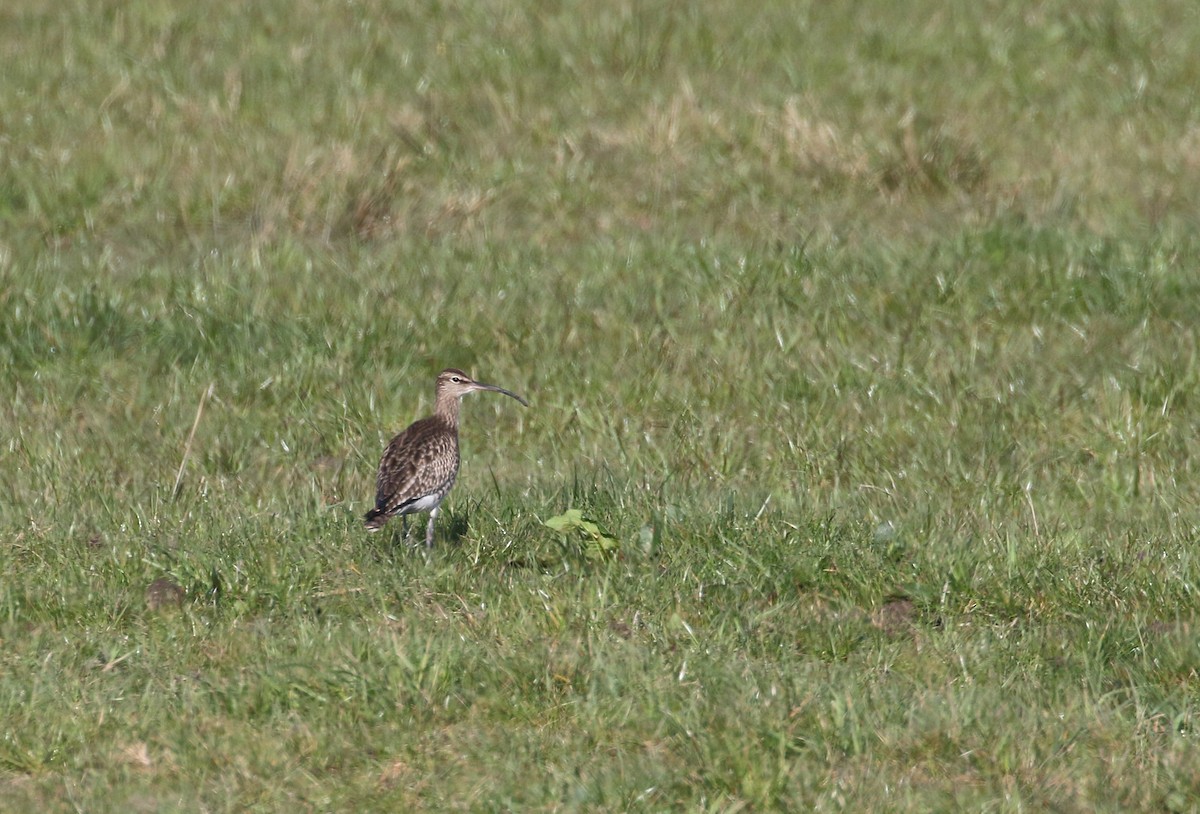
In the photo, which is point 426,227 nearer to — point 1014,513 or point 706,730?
point 1014,513

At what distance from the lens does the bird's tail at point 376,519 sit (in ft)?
23.3

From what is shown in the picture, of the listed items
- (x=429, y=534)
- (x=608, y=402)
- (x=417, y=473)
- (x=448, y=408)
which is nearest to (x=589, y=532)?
(x=429, y=534)

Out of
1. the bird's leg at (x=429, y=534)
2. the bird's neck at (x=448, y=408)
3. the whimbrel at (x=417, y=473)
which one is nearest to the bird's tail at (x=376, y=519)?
the whimbrel at (x=417, y=473)

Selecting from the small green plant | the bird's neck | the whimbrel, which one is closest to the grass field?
the small green plant

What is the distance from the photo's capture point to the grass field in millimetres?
5648

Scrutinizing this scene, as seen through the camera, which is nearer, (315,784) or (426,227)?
(315,784)

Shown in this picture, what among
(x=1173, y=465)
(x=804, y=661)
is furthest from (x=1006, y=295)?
(x=804, y=661)

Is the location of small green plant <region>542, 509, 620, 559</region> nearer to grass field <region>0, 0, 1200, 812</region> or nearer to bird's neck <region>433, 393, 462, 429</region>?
grass field <region>0, 0, 1200, 812</region>

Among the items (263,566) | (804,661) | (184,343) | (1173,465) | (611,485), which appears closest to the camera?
(804,661)

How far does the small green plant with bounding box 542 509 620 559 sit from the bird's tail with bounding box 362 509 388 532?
0.67m

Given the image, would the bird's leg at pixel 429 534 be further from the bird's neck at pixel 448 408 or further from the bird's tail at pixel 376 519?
the bird's neck at pixel 448 408

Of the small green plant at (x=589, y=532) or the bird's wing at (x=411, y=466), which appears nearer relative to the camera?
the small green plant at (x=589, y=532)

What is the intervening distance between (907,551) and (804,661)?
1.03 meters

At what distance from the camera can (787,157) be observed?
12242 millimetres
